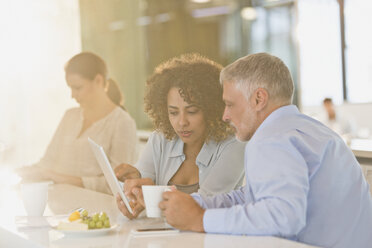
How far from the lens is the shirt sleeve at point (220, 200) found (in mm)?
1512

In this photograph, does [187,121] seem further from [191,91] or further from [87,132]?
[87,132]

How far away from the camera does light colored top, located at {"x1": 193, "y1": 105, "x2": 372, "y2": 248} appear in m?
1.17

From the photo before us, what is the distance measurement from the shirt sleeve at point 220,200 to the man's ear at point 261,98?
1.07 ft

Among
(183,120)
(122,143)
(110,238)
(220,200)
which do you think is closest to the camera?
(110,238)

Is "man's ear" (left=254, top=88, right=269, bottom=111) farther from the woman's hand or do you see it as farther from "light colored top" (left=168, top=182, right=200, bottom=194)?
"light colored top" (left=168, top=182, right=200, bottom=194)

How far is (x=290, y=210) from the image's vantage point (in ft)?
3.77

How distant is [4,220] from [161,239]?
62 centimetres

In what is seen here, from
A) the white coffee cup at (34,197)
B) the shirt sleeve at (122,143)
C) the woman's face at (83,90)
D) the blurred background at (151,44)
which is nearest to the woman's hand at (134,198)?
the white coffee cup at (34,197)

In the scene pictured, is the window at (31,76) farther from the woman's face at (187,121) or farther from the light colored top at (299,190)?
the light colored top at (299,190)

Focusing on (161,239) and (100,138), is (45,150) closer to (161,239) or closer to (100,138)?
(100,138)

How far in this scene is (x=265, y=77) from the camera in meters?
1.38

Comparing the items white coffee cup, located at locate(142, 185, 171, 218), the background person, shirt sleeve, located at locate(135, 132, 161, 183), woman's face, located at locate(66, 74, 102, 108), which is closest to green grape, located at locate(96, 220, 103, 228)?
white coffee cup, located at locate(142, 185, 171, 218)

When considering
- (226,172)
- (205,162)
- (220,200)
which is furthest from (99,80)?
(220,200)

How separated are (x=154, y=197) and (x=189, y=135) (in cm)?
60
